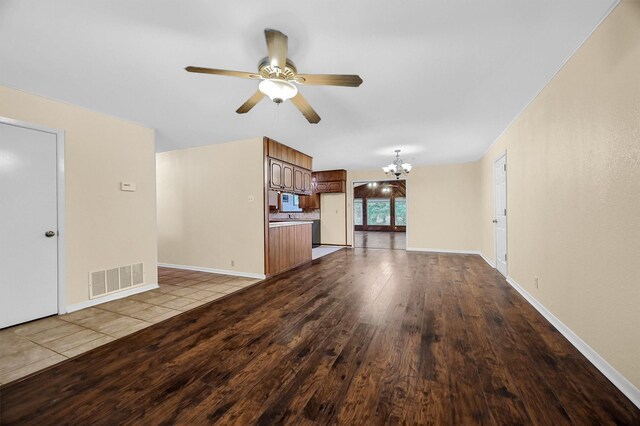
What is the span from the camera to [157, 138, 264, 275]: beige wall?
14.3 ft

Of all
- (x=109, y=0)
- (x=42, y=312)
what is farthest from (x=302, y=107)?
(x=42, y=312)

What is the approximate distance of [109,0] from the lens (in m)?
1.53

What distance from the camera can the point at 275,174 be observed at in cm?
458

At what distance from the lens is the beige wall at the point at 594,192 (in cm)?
150

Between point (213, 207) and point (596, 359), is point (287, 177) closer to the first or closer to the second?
point (213, 207)

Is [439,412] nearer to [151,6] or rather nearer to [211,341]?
[211,341]

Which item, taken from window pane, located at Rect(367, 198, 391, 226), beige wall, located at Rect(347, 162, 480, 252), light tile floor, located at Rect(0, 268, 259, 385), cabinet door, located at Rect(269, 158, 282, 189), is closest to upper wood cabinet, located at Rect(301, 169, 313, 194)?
cabinet door, located at Rect(269, 158, 282, 189)

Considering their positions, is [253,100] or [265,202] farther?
[265,202]

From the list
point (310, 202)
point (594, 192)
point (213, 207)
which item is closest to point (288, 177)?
point (213, 207)

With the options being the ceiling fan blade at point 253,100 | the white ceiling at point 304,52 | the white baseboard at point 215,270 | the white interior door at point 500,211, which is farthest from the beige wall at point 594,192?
the white baseboard at point 215,270

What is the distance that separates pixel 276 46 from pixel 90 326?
3097 mm

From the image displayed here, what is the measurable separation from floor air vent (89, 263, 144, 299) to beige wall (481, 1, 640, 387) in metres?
4.91

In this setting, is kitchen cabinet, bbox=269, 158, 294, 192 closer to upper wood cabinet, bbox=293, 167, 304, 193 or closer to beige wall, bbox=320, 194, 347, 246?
upper wood cabinet, bbox=293, 167, 304, 193

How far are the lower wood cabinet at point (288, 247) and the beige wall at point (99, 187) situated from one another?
1.81 m
